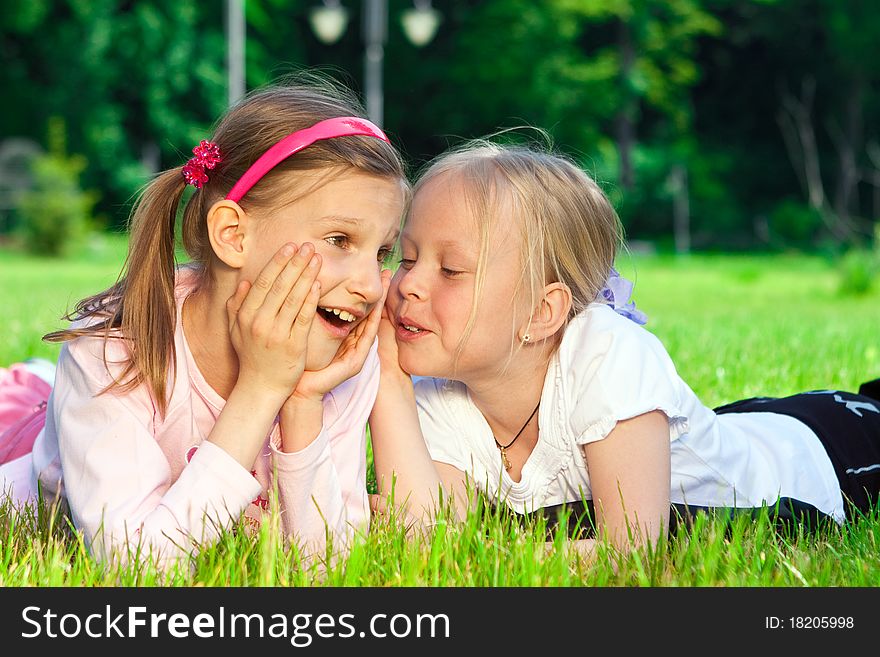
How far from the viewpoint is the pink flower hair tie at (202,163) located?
2666mm

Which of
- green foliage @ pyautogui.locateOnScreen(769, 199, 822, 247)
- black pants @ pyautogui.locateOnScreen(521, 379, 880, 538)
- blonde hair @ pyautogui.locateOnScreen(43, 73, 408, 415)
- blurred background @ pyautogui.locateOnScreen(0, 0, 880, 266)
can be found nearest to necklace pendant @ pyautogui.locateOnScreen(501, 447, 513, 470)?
black pants @ pyautogui.locateOnScreen(521, 379, 880, 538)

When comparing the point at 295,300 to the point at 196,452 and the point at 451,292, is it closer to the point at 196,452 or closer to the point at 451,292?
the point at 196,452

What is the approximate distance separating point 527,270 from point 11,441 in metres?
1.76

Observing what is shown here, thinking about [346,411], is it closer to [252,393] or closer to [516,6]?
[252,393]

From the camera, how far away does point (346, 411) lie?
2.79 m

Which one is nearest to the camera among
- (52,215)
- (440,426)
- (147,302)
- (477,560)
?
(477,560)

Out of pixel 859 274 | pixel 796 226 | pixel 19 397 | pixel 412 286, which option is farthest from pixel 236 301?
pixel 796 226

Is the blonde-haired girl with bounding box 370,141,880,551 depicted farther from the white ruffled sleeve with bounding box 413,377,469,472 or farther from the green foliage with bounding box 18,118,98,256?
the green foliage with bounding box 18,118,98,256

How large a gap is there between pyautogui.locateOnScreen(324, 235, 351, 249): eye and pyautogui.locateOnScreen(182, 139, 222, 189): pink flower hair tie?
40cm

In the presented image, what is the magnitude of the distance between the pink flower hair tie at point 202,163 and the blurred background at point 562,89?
86.5ft

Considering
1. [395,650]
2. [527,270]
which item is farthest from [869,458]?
[395,650]

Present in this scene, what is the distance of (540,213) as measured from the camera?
9.61 ft

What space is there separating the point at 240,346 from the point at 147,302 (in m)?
0.33

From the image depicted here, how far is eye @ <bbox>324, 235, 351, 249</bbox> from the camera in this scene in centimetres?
250
